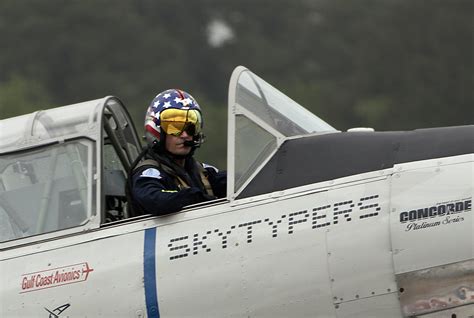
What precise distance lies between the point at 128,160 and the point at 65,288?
1.63m

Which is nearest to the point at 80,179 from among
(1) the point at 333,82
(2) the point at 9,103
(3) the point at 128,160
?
(3) the point at 128,160

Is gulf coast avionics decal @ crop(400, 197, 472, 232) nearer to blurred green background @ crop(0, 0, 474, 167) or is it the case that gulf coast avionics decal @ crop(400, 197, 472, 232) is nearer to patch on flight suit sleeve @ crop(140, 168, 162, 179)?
patch on flight suit sleeve @ crop(140, 168, 162, 179)

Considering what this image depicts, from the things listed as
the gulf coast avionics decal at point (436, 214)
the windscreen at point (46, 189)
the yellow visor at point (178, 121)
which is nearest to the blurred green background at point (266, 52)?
the windscreen at point (46, 189)

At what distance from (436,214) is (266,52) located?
160ft

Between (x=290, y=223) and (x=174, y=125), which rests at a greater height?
(x=174, y=125)

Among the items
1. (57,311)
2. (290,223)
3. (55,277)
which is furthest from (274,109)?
(57,311)

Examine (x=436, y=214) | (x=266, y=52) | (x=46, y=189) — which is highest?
(x=266, y=52)

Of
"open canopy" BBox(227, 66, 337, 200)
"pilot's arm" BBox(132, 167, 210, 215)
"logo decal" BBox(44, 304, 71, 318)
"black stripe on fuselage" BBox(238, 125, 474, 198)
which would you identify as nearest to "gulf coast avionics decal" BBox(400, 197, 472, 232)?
"black stripe on fuselage" BBox(238, 125, 474, 198)

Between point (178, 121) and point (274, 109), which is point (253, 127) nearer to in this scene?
point (274, 109)

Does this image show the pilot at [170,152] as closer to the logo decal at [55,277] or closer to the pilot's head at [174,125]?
the pilot's head at [174,125]

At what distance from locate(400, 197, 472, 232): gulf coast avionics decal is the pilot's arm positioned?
60.3 inches

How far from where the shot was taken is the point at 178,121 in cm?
924

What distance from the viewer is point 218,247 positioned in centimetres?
848

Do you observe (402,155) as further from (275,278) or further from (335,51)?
(335,51)
